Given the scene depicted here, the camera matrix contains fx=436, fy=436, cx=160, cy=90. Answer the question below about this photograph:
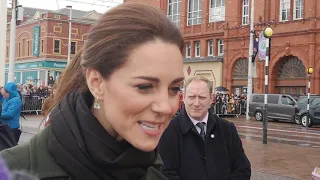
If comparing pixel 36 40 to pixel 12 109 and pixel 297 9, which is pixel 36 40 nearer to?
pixel 297 9

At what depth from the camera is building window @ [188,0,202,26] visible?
44.0m

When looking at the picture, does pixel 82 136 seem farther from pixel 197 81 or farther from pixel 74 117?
pixel 197 81

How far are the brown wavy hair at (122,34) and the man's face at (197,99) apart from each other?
219 centimetres

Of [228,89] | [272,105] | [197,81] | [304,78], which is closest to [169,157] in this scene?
[197,81]

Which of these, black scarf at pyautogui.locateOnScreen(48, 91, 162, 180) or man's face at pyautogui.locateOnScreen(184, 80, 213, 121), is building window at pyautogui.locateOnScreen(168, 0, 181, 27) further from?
black scarf at pyautogui.locateOnScreen(48, 91, 162, 180)

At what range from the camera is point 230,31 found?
39.1m

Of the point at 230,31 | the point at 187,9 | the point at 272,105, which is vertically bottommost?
the point at 272,105

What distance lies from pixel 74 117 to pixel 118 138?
0.19 metres

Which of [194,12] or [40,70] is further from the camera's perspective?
[40,70]

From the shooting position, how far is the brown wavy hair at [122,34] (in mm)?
1636

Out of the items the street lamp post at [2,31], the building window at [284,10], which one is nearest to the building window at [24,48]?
the building window at [284,10]

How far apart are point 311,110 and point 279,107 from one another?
125 inches

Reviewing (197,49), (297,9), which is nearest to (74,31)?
(197,49)

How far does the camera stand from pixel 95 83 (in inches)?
66.9
